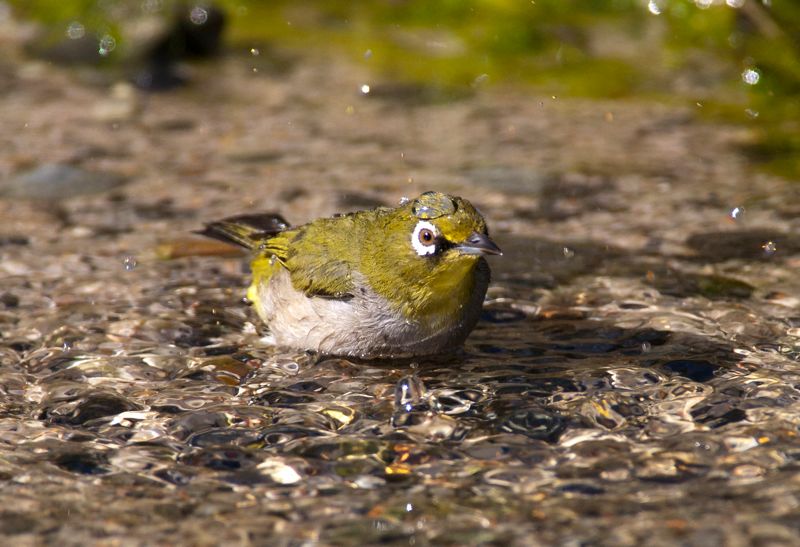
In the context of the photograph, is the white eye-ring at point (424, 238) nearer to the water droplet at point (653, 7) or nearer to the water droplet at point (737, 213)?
the water droplet at point (737, 213)

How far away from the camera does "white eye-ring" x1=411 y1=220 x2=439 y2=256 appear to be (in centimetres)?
520

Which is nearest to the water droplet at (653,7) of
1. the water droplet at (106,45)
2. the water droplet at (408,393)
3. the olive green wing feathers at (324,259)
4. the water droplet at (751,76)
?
the water droplet at (751,76)

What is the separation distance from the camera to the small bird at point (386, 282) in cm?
520

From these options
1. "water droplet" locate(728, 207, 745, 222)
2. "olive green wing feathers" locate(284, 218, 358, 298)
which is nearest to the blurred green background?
"water droplet" locate(728, 207, 745, 222)

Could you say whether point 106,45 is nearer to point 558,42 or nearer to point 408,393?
point 558,42

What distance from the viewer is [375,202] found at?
7945 millimetres

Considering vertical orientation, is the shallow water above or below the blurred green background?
below

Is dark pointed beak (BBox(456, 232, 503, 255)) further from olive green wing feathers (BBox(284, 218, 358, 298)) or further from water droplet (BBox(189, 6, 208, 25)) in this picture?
water droplet (BBox(189, 6, 208, 25))

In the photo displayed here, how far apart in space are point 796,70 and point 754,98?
405 mm

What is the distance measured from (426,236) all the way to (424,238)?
0.7 inches

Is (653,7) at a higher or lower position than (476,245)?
higher

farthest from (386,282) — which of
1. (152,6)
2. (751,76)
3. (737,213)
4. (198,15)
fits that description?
(198,15)

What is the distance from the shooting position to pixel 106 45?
10703 millimetres

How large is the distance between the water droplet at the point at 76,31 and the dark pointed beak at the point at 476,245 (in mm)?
6867
